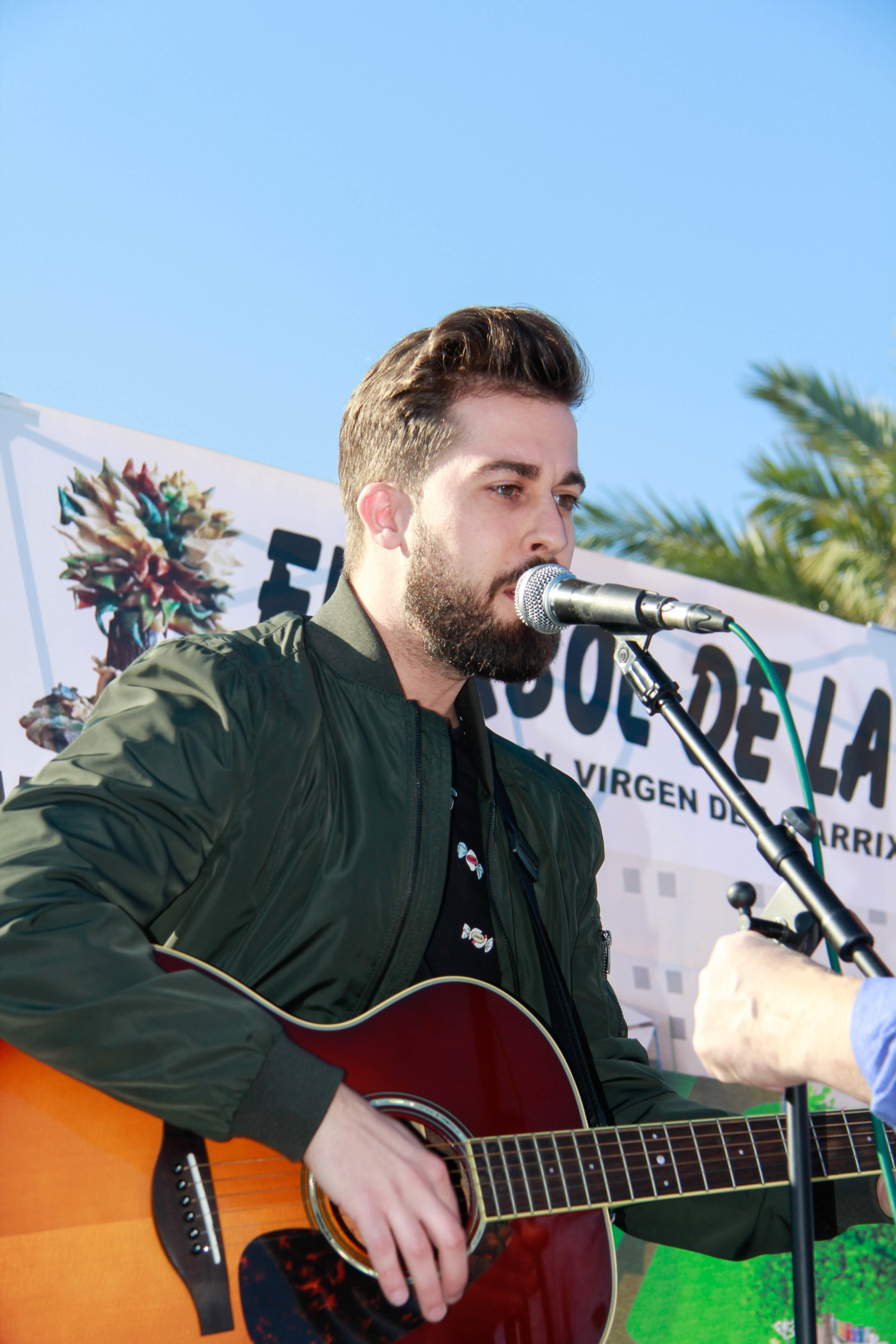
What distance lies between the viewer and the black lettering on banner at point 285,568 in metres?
3.40

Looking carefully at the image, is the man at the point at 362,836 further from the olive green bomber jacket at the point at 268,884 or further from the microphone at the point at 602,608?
the microphone at the point at 602,608

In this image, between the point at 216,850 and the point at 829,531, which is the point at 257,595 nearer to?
the point at 216,850

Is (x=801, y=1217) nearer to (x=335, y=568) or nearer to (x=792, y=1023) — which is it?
(x=792, y=1023)

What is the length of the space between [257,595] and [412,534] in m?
1.21

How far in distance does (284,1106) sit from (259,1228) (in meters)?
0.22

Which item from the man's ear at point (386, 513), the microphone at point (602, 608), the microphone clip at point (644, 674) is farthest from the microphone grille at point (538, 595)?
the man's ear at point (386, 513)

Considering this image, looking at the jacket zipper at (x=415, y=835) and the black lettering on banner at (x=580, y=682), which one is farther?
the black lettering on banner at (x=580, y=682)

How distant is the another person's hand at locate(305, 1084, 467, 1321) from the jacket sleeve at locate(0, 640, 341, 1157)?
5 cm

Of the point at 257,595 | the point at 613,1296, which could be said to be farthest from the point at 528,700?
the point at 613,1296

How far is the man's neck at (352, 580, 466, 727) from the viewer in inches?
89.3

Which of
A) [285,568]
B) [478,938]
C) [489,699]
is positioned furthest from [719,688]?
[478,938]

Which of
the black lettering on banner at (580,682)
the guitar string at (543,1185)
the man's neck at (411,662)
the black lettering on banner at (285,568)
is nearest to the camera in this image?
A: the guitar string at (543,1185)

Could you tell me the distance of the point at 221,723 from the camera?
70.2 inches

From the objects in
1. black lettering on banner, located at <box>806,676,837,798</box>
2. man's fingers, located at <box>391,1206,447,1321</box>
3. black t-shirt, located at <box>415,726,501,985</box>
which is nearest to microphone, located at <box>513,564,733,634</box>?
black t-shirt, located at <box>415,726,501,985</box>
